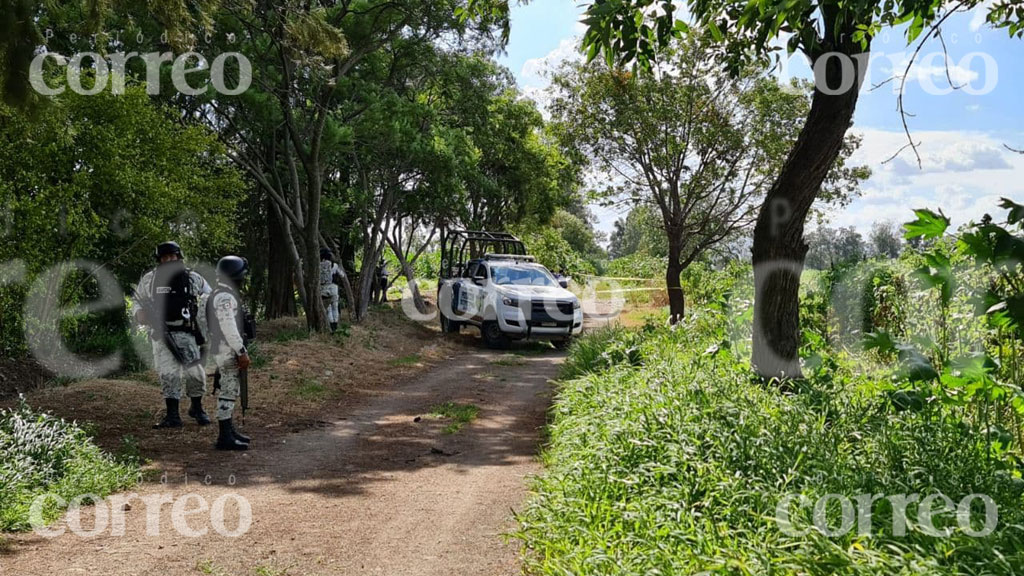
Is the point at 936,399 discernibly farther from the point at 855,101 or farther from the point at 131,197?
the point at 131,197

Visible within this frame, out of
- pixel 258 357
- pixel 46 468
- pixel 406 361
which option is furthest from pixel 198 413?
pixel 406 361

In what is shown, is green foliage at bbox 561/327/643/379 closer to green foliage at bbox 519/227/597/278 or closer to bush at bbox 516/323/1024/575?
bush at bbox 516/323/1024/575

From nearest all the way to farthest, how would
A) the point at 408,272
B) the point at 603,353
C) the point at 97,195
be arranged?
→ the point at 603,353 → the point at 97,195 → the point at 408,272

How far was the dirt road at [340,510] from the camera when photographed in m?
4.68

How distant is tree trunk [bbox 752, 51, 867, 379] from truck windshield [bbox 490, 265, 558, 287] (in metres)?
10.5

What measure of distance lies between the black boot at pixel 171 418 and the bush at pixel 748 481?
4070 millimetres

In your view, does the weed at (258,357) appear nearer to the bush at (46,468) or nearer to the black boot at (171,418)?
the black boot at (171,418)

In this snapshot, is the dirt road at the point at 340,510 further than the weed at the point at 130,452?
No

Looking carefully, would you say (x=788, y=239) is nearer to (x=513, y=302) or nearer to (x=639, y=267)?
(x=513, y=302)

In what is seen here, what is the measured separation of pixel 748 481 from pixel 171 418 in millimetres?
6156

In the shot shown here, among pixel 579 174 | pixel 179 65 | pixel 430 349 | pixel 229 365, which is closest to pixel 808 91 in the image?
pixel 579 174

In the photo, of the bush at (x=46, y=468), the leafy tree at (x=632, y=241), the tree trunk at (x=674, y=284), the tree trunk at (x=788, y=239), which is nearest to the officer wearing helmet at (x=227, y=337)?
the bush at (x=46, y=468)

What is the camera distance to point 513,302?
55.7 feet

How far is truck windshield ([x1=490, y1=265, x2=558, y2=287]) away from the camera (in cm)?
1777
